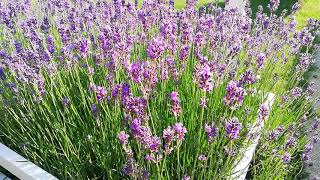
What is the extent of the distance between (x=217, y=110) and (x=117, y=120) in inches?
33.3

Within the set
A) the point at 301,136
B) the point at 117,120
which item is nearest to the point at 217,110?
the point at 117,120

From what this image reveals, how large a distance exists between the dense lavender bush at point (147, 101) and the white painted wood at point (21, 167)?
0.09m

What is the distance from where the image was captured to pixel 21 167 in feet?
9.62

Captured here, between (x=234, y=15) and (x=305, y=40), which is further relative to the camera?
(x=234, y=15)

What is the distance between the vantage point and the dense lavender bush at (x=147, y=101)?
2.14 m

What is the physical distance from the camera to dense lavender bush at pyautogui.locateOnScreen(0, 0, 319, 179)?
214 centimetres

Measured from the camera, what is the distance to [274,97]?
3609mm

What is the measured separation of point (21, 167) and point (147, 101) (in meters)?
1.35

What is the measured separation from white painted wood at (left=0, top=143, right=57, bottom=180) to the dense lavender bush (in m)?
0.09

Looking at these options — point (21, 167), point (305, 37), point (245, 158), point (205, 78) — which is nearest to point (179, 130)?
point (205, 78)

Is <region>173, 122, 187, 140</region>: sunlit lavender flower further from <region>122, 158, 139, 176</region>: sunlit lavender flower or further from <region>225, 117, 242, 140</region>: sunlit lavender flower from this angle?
<region>122, 158, 139, 176</region>: sunlit lavender flower

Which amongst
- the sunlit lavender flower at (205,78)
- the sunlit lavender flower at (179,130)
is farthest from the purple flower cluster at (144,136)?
the sunlit lavender flower at (205,78)

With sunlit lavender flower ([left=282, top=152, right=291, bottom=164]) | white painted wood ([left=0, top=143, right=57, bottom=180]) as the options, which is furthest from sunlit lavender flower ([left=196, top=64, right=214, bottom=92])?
white painted wood ([left=0, top=143, right=57, bottom=180])

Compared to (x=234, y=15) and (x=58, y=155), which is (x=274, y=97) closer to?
(x=234, y=15)
